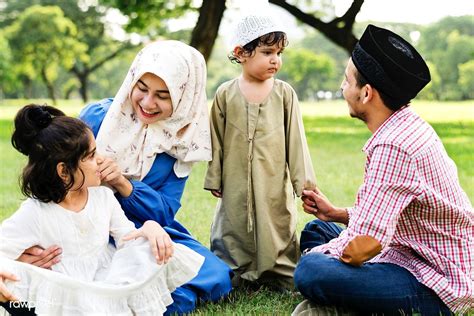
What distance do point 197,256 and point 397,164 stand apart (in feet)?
3.15

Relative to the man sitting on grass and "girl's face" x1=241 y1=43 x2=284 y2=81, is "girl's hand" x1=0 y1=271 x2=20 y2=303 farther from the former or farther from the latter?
"girl's face" x1=241 y1=43 x2=284 y2=81

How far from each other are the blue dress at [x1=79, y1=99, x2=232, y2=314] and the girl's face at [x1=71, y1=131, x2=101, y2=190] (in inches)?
14.8

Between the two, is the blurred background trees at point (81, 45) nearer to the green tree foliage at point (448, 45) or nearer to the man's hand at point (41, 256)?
the green tree foliage at point (448, 45)

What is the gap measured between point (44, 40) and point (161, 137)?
43.6m

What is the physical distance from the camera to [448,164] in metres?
3.04

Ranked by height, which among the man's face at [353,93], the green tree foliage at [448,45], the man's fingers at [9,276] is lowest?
the green tree foliage at [448,45]

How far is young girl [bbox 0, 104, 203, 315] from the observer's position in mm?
2871

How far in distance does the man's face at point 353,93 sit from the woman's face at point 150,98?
873mm

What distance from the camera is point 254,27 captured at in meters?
3.79

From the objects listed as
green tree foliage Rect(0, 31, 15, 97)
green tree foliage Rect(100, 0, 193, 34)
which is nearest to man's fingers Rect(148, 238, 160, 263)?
green tree foliage Rect(100, 0, 193, 34)

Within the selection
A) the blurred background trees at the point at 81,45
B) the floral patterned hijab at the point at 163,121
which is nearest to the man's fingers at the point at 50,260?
the floral patterned hijab at the point at 163,121

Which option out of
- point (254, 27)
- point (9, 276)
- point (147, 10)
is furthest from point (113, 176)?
point (147, 10)

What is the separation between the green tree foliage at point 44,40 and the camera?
4453 cm

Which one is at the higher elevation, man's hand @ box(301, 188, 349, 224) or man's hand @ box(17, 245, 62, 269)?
man's hand @ box(17, 245, 62, 269)
